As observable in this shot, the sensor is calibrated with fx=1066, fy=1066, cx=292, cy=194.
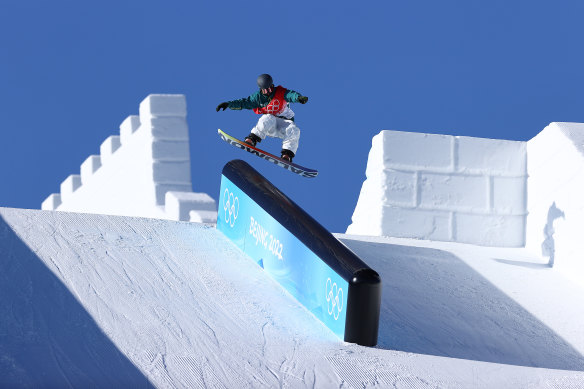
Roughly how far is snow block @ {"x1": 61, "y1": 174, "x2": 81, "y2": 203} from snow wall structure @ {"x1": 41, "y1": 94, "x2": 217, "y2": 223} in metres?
1.25

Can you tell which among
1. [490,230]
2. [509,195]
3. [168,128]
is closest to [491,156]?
[509,195]

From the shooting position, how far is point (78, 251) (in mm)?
8875

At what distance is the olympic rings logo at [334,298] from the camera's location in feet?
26.1

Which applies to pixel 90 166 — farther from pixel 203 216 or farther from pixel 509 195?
pixel 509 195

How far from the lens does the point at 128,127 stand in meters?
15.5

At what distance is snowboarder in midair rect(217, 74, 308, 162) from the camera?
34.7ft

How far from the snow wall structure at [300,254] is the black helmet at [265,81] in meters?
0.81

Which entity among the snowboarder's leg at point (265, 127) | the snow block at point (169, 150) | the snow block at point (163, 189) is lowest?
the snow block at point (163, 189)

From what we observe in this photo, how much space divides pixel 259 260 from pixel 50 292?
6.98ft

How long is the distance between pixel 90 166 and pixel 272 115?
717 centimetres

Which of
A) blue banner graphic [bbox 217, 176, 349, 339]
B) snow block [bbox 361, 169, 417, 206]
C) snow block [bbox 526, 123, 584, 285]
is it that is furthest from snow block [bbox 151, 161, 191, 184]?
snow block [bbox 526, 123, 584, 285]

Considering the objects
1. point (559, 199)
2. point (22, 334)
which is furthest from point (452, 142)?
point (22, 334)

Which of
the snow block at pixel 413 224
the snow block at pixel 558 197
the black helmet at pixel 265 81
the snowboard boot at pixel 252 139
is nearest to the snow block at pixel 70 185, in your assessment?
the snow block at pixel 413 224

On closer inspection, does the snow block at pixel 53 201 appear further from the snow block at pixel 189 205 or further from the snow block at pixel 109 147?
the snow block at pixel 189 205
